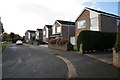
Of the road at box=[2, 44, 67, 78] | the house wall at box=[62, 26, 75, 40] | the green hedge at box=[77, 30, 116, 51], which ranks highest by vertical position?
the house wall at box=[62, 26, 75, 40]

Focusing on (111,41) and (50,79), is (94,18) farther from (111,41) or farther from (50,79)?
(50,79)

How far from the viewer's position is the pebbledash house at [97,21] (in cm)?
2255

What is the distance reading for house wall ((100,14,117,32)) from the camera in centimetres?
2245

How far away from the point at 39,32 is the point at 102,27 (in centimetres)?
4256

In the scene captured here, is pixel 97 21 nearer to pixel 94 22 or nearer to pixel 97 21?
pixel 97 21

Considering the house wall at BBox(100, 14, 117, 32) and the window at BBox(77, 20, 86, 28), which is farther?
the window at BBox(77, 20, 86, 28)

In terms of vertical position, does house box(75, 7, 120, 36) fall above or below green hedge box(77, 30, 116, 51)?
above

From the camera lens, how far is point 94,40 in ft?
52.0

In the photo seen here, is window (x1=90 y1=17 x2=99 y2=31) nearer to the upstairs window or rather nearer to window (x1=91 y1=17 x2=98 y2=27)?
window (x1=91 y1=17 x2=98 y2=27)

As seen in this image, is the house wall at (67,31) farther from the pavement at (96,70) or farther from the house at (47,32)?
the pavement at (96,70)

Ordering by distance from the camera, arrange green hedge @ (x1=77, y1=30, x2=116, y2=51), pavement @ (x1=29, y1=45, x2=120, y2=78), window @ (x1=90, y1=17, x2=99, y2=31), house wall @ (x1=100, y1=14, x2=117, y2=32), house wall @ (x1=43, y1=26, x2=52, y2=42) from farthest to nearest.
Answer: house wall @ (x1=43, y1=26, x2=52, y2=42) → window @ (x1=90, y1=17, x2=99, y2=31) → house wall @ (x1=100, y1=14, x2=117, y2=32) → green hedge @ (x1=77, y1=30, x2=116, y2=51) → pavement @ (x1=29, y1=45, x2=120, y2=78)

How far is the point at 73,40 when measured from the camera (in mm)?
29344

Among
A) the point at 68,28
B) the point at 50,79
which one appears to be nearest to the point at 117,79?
the point at 50,79

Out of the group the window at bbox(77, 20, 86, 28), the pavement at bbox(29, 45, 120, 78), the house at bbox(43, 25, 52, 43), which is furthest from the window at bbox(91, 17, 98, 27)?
the house at bbox(43, 25, 52, 43)
